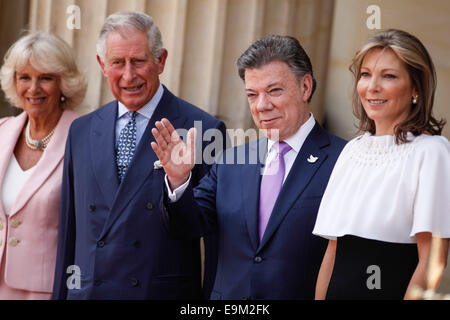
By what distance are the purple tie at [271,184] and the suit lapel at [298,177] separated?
0.06 m

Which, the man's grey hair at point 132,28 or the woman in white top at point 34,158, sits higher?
the man's grey hair at point 132,28

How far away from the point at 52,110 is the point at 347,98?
210cm

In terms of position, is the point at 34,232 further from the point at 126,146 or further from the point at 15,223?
the point at 126,146

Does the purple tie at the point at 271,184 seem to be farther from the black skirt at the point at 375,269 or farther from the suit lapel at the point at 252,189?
the black skirt at the point at 375,269

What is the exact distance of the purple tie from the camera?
11.7ft

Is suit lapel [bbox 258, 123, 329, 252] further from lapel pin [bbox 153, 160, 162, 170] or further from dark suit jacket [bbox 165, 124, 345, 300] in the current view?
lapel pin [bbox 153, 160, 162, 170]

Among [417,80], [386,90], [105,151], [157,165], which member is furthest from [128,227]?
[417,80]

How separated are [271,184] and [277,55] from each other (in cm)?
57

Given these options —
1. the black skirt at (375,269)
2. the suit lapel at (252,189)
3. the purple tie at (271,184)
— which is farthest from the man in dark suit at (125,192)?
the black skirt at (375,269)

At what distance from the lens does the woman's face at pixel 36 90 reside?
15.5 feet

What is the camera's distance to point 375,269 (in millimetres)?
3078

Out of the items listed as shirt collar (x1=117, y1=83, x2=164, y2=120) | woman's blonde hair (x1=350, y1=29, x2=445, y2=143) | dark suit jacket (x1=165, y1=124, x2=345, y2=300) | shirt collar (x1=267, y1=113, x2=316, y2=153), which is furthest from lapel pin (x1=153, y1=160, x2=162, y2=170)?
woman's blonde hair (x1=350, y1=29, x2=445, y2=143)

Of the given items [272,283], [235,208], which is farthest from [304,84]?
[272,283]

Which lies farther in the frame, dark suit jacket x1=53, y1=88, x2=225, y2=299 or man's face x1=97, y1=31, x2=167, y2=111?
man's face x1=97, y1=31, x2=167, y2=111
